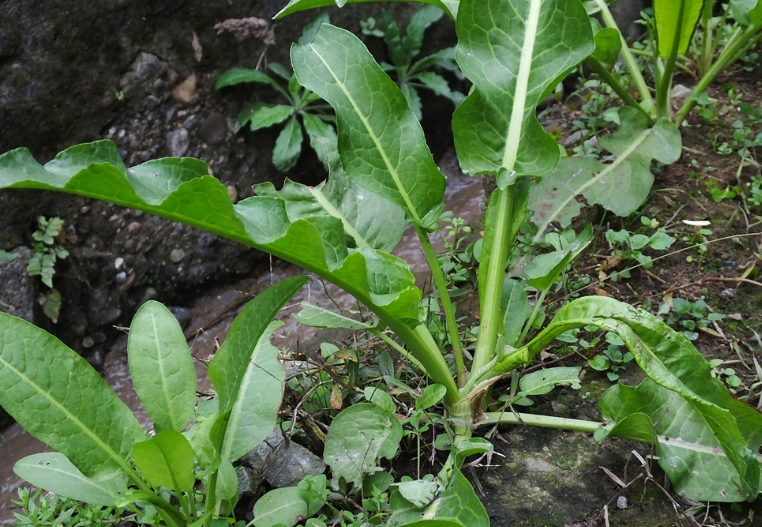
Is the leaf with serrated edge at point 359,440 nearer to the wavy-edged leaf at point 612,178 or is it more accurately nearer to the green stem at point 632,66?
the wavy-edged leaf at point 612,178

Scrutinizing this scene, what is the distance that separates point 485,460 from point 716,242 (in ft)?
3.64

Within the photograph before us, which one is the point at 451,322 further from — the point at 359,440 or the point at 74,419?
the point at 74,419

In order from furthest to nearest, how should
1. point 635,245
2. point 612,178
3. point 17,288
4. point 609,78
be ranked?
point 17,288, point 609,78, point 612,178, point 635,245

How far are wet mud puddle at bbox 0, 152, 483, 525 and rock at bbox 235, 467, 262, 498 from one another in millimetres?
983

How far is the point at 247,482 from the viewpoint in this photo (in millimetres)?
1466

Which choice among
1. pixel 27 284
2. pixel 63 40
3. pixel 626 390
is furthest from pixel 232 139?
pixel 626 390

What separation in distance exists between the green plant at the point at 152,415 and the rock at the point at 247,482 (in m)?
0.05

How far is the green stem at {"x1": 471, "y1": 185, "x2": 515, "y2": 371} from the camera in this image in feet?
5.12

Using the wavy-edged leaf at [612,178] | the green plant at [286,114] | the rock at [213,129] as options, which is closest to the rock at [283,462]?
the wavy-edged leaf at [612,178]

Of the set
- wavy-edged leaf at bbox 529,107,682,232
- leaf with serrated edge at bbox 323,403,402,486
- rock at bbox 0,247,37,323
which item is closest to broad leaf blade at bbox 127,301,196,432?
leaf with serrated edge at bbox 323,403,402,486

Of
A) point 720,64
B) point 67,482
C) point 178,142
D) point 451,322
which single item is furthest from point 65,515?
point 720,64

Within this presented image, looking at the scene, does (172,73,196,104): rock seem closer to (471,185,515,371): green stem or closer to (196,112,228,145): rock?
(196,112,228,145): rock

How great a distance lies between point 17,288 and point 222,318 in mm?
952

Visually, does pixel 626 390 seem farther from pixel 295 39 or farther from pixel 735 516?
pixel 295 39
